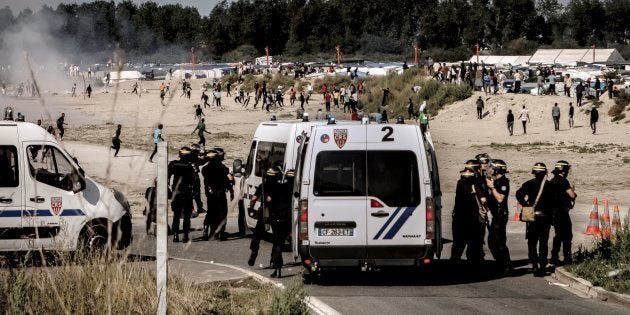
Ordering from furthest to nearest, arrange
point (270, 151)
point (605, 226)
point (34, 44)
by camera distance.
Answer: point (34, 44), point (605, 226), point (270, 151)

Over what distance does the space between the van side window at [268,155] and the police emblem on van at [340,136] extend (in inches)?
159

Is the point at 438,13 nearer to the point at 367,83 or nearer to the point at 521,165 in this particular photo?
the point at 367,83

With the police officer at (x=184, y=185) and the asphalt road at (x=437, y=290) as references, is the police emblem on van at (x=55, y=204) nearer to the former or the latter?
the asphalt road at (x=437, y=290)

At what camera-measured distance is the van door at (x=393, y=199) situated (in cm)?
1448

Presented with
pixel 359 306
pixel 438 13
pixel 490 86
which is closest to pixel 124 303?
pixel 359 306

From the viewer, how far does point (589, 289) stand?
14.6 metres

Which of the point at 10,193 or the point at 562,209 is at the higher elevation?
the point at 10,193

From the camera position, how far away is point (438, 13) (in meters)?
163

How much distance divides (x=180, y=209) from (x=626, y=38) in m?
164

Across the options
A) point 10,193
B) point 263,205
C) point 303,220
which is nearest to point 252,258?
point 263,205

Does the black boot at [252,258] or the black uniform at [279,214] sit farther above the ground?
the black uniform at [279,214]

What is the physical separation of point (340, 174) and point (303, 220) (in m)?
0.80

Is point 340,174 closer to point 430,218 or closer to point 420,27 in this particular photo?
point 430,218

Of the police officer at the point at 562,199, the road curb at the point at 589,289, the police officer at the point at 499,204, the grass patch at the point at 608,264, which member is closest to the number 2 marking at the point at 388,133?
the police officer at the point at 499,204
